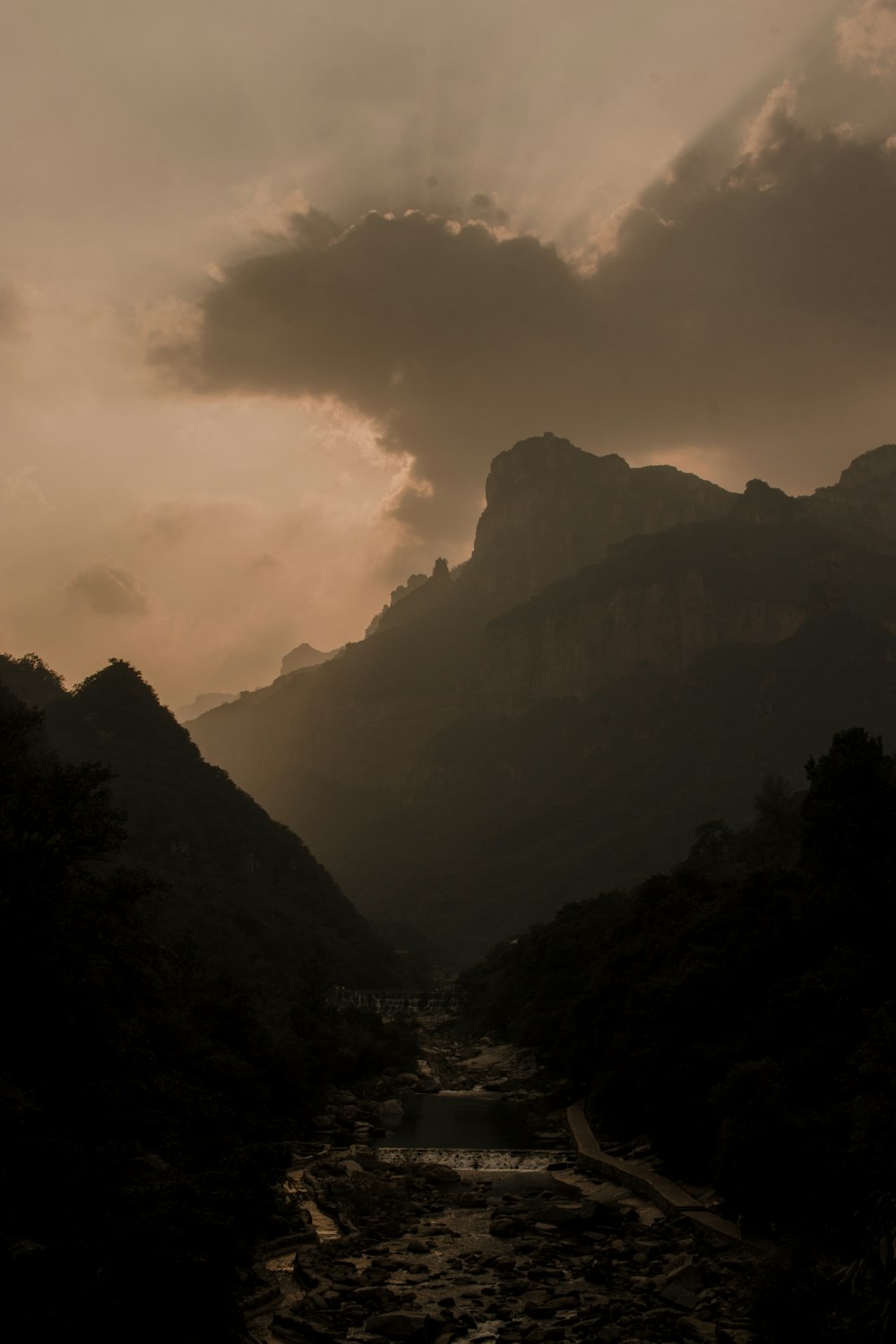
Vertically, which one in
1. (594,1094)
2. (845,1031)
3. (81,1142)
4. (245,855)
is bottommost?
A: (594,1094)

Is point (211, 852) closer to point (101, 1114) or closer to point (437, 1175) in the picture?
point (437, 1175)

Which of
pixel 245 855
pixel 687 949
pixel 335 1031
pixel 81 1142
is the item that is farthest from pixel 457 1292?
pixel 245 855

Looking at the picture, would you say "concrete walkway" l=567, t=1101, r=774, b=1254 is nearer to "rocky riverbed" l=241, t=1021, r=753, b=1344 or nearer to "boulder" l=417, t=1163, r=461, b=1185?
"rocky riverbed" l=241, t=1021, r=753, b=1344

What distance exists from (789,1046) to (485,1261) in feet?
43.9

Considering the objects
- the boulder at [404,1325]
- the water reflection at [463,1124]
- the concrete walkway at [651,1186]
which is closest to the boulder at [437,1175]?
the concrete walkway at [651,1186]

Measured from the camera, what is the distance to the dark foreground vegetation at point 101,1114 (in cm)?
1856

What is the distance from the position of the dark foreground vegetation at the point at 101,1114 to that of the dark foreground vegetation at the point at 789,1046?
12.2 m

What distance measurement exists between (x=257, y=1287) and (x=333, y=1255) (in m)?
4.15

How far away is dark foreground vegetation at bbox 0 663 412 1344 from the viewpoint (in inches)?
731

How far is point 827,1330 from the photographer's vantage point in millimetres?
18219

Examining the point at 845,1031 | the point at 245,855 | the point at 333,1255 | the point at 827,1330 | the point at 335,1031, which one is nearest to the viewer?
the point at 827,1330

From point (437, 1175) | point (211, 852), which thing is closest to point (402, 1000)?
point (211, 852)

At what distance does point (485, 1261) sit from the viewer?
1128 inches

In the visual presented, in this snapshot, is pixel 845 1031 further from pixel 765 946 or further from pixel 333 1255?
pixel 333 1255
